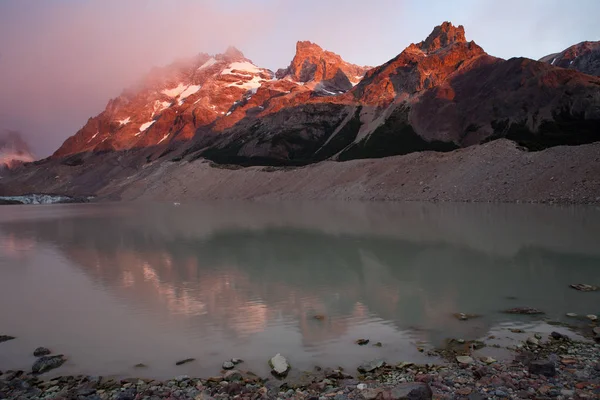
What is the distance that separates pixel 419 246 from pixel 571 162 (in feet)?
139

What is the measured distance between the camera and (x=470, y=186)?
206ft

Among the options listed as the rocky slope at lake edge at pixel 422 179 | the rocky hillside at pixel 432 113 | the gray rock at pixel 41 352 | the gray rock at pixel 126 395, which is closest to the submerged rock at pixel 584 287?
the gray rock at pixel 126 395

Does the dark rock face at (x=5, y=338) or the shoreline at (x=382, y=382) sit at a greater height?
the dark rock face at (x=5, y=338)

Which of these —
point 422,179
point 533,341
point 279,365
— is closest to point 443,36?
point 422,179

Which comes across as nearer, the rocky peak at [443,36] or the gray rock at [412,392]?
the gray rock at [412,392]

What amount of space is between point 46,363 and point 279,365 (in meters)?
4.91

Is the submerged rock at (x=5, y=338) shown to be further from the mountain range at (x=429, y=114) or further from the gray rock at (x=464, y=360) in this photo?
the mountain range at (x=429, y=114)

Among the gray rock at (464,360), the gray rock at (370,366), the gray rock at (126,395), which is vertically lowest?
the gray rock at (464,360)

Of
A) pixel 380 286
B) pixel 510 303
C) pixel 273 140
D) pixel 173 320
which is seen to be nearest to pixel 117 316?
pixel 173 320

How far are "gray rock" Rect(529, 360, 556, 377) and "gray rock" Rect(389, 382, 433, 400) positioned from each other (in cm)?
212

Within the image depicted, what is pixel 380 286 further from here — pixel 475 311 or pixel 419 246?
pixel 419 246

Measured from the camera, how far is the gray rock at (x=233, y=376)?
793 cm

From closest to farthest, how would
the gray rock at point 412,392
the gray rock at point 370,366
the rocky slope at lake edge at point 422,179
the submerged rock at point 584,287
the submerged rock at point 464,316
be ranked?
the gray rock at point 412,392 → the gray rock at point 370,366 → the submerged rock at point 464,316 → the submerged rock at point 584,287 → the rocky slope at lake edge at point 422,179

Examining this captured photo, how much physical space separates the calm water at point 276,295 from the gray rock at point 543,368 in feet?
6.40
